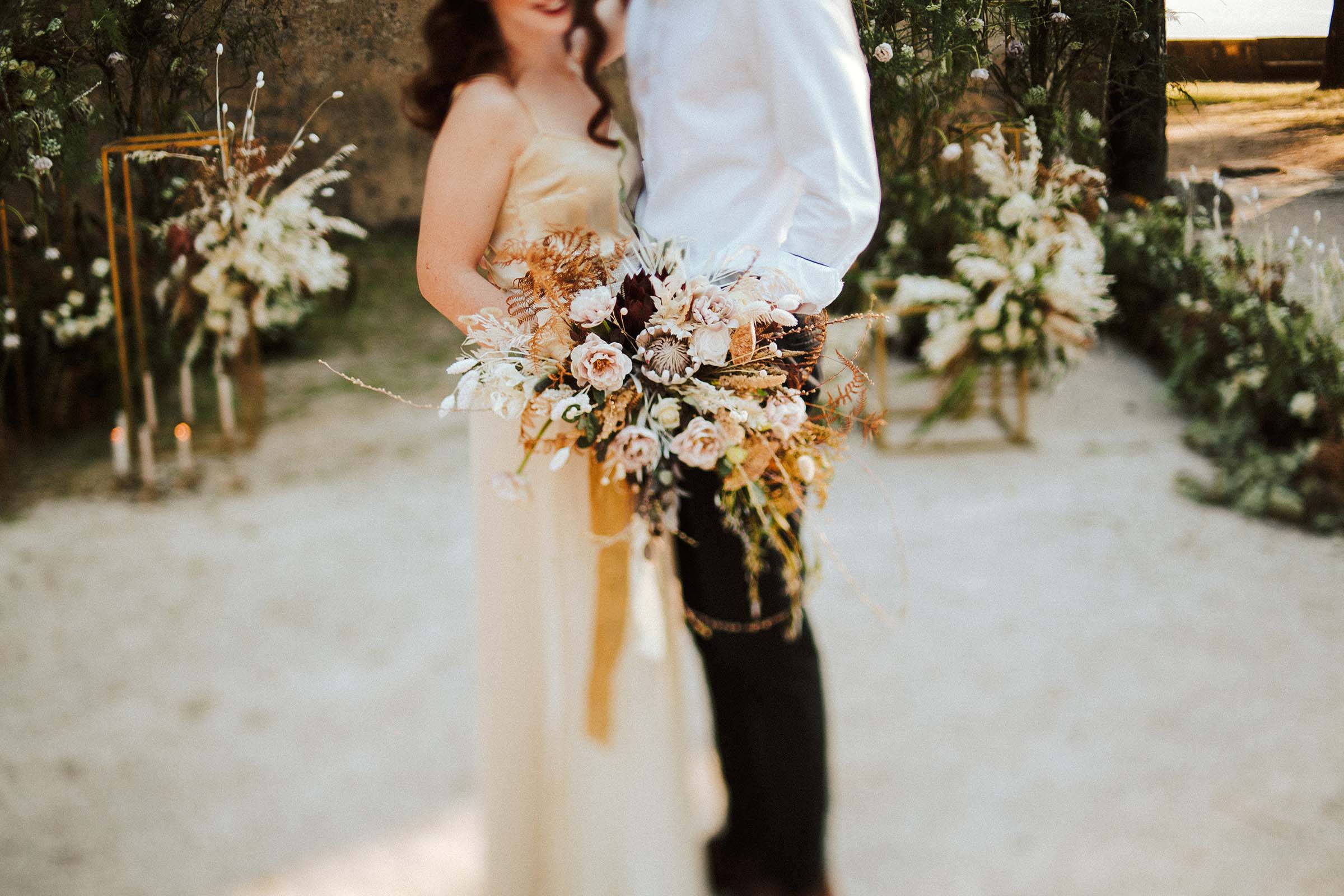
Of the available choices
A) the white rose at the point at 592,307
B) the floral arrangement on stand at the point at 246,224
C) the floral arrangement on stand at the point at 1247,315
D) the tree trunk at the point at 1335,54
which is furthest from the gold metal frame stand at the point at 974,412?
the white rose at the point at 592,307

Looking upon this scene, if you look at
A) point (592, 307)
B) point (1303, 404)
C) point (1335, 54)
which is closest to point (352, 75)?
point (592, 307)

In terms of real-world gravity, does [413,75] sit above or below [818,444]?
above

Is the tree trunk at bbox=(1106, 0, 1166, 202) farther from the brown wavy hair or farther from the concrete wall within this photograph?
the brown wavy hair

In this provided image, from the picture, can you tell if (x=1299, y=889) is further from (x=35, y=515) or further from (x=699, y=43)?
(x=35, y=515)

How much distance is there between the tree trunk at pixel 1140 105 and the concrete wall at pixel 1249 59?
0.03 m

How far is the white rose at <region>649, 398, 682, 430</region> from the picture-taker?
1.12 meters

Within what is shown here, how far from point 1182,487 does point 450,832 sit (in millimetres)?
2353

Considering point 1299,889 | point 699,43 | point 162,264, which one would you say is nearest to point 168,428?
point 162,264

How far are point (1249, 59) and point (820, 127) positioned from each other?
0.56m

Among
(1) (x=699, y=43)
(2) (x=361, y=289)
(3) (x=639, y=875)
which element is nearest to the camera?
(1) (x=699, y=43)

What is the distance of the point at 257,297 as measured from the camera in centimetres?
307

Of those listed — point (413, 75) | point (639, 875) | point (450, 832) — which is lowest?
point (450, 832)

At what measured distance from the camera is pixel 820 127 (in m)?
1.14

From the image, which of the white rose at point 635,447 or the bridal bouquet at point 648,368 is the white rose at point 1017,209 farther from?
the white rose at point 635,447
